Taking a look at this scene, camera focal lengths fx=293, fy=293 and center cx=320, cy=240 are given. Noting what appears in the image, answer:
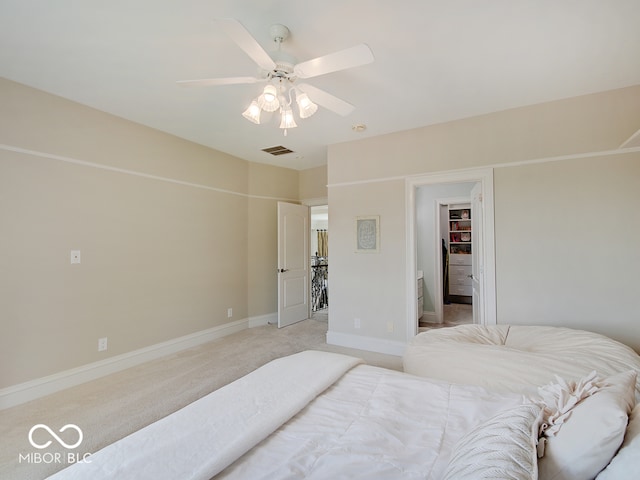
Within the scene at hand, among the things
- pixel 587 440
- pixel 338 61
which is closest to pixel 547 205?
pixel 338 61

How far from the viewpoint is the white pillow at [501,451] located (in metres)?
0.73

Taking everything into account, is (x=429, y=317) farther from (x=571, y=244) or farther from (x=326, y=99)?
(x=326, y=99)

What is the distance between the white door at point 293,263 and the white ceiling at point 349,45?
83.7 inches

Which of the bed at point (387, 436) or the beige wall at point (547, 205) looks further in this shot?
the beige wall at point (547, 205)

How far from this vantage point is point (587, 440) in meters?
0.80

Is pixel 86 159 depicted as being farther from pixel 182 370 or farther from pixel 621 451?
pixel 621 451

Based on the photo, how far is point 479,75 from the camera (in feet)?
7.95

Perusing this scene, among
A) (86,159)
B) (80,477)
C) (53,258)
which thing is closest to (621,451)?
(80,477)

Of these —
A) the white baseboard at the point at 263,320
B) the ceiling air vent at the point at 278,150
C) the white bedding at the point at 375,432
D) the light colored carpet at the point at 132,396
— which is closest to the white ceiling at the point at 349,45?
the ceiling air vent at the point at 278,150

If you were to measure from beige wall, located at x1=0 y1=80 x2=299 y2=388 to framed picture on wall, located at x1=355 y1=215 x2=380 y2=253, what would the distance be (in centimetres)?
198

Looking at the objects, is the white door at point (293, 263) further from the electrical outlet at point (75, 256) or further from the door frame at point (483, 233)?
the electrical outlet at point (75, 256)

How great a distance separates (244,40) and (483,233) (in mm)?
2888

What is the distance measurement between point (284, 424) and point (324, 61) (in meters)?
1.84

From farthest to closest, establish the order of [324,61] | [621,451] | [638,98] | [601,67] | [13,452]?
[638,98] → [601,67] → [13,452] → [324,61] → [621,451]
